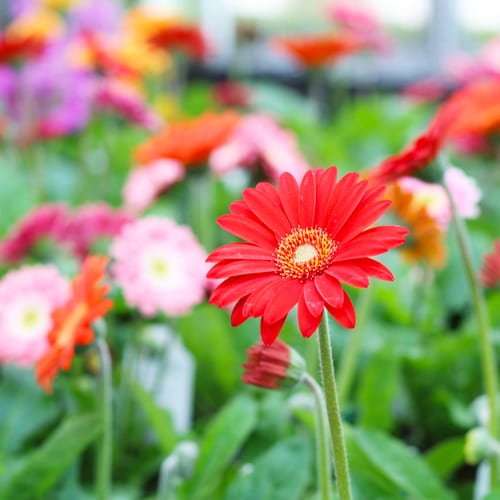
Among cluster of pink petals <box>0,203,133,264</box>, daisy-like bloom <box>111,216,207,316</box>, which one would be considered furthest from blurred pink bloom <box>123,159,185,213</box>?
daisy-like bloom <box>111,216,207,316</box>

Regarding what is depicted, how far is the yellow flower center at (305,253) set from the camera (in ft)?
1.08

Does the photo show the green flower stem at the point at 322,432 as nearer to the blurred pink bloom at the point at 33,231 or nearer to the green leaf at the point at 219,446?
the green leaf at the point at 219,446

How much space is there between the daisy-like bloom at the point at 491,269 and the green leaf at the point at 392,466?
0.61ft

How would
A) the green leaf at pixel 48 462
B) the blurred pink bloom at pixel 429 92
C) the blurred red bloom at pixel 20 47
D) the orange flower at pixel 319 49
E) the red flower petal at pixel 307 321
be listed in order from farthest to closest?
1. the blurred pink bloom at pixel 429 92
2. the orange flower at pixel 319 49
3. the blurred red bloom at pixel 20 47
4. the green leaf at pixel 48 462
5. the red flower petal at pixel 307 321

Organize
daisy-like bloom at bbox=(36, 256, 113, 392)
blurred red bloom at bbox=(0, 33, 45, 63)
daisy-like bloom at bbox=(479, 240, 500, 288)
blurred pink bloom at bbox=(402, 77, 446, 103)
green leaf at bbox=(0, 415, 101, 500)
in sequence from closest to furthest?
daisy-like bloom at bbox=(36, 256, 113, 392), green leaf at bbox=(0, 415, 101, 500), daisy-like bloom at bbox=(479, 240, 500, 288), blurred red bloom at bbox=(0, 33, 45, 63), blurred pink bloom at bbox=(402, 77, 446, 103)

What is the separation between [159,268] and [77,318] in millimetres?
151

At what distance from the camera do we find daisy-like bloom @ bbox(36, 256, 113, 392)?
434 millimetres

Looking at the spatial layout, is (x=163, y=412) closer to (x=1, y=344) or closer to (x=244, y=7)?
(x=1, y=344)

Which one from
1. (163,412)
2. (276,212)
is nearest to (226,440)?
(163,412)

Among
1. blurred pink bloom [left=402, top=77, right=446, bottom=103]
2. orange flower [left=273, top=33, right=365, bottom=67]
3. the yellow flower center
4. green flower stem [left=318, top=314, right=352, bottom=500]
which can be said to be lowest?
green flower stem [left=318, top=314, right=352, bottom=500]

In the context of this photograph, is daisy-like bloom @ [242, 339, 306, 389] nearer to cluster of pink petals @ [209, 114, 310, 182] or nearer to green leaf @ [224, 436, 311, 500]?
green leaf @ [224, 436, 311, 500]

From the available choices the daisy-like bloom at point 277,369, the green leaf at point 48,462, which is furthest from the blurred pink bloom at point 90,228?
the daisy-like bloom at point 277,369

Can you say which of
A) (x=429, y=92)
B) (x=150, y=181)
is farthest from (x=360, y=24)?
(x=150, y=181)

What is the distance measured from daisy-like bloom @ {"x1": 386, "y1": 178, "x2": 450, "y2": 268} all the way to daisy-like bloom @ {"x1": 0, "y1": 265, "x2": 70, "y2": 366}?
9.4 inches
